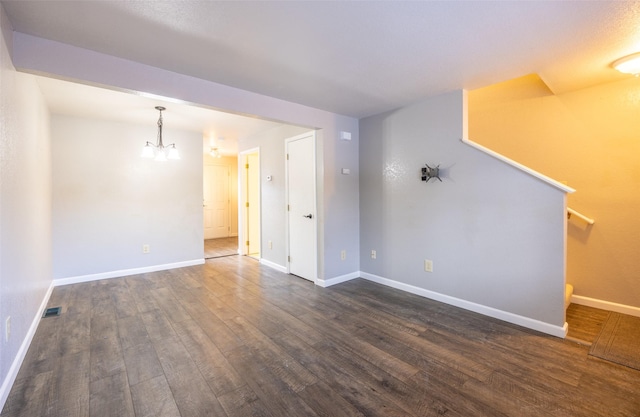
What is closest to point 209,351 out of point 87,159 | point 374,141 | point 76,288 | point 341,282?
point 341,282

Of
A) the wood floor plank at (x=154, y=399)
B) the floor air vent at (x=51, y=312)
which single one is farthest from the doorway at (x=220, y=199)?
the wood floor plank at (x=154, y=399)

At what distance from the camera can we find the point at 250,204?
5.98m

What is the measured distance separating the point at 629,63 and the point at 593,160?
1.11 metres

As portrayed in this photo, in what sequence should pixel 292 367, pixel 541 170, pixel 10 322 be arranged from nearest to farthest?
pixel 10 322, pixel 292 367, pixel 541 170

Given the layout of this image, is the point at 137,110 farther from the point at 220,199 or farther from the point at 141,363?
the point at 220,199

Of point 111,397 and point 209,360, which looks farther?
point 209,360

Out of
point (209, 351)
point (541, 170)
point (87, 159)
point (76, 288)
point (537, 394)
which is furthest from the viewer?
point (87, 159)

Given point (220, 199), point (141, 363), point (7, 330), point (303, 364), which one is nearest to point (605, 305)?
point (303, 364)

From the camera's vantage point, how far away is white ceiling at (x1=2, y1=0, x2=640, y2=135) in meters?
1.71

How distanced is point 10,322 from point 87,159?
9.86ft

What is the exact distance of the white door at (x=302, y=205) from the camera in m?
4.01

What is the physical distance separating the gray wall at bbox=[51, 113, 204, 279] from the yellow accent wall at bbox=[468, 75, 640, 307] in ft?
15.3

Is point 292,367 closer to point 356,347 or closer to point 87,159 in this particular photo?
point 356,347

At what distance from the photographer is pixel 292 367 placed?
207cm
